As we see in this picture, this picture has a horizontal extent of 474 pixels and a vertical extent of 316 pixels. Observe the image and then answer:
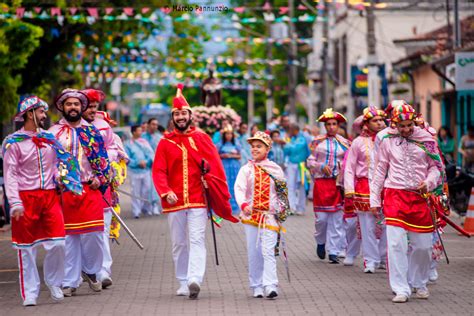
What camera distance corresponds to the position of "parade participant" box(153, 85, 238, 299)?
11.9 meters

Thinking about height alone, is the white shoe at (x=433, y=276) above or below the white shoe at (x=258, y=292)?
below

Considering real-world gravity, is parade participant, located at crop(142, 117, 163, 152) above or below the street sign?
below

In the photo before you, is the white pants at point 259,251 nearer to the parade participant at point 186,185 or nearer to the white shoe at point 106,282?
the parade participant at point 186,185

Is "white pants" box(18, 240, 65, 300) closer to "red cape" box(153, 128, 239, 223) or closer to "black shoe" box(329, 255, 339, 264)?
"red cape" box(153, 128, 239, 223)

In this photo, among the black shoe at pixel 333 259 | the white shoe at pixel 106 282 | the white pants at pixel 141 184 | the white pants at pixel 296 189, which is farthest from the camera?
the white pants at pixel 296 189

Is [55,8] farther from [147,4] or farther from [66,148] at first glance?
[66,148]

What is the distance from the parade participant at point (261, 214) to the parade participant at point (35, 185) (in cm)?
164

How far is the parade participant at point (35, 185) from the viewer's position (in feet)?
37.8

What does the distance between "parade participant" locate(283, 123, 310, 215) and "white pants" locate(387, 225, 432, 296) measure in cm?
1383

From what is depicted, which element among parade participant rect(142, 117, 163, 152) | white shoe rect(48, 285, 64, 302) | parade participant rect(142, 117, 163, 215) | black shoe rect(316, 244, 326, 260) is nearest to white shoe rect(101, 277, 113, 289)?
white shoe rect(48, 285, 64, 302)

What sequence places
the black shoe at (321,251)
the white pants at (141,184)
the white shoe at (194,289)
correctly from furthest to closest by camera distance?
1. the white pants at (141,184)
2. the black shoe at (321,251)
3. the white shoe at (194,289)

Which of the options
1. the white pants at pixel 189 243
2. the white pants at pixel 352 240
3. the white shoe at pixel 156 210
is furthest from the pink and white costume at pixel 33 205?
the white shoe at pixel 156 210

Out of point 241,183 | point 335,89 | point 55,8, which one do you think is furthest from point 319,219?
point 335,89

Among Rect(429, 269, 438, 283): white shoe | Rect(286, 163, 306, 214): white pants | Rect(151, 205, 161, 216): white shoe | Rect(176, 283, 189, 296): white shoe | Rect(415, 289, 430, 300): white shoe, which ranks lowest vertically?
Rect(151, 205, 161, 216): white shoe
